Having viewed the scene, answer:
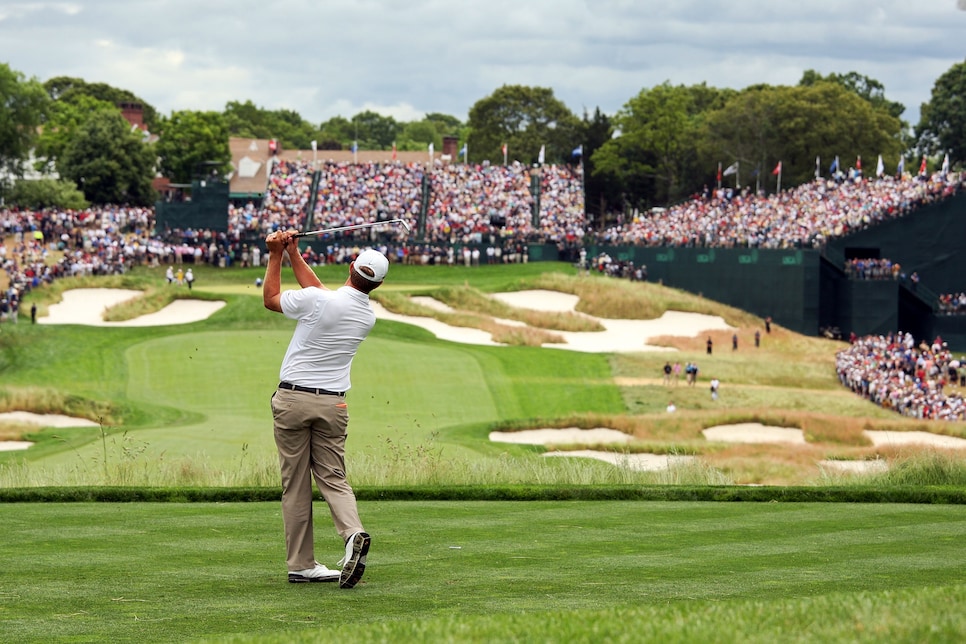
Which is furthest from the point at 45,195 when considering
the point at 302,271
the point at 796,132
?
the point at 302,271

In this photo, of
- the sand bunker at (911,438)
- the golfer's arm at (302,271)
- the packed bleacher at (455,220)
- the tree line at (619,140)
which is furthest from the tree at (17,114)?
the golfer's arm at (302,271)

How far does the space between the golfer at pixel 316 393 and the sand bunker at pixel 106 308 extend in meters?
44.3

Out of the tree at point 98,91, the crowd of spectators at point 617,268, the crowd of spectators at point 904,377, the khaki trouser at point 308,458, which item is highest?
the tree at point 98,91

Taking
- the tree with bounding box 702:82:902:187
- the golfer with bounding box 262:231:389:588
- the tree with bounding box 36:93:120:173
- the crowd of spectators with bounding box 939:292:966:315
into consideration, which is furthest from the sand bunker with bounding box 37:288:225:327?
the tree with bounding box 36:93:120:173

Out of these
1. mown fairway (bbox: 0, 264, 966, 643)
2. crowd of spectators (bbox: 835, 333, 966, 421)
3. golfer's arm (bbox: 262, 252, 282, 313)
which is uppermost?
golfer's arm (bbox: 262, 252, 282, 313)

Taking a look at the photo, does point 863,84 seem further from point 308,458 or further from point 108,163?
point 308,458

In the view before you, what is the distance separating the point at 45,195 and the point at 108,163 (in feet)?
35.7

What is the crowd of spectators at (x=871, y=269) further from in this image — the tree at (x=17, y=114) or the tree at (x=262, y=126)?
the tree at (x=262, y=126)

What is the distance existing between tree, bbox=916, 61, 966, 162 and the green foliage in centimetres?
6202

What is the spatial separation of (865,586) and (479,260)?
64184 mm

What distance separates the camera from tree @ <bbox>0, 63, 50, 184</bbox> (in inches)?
3660

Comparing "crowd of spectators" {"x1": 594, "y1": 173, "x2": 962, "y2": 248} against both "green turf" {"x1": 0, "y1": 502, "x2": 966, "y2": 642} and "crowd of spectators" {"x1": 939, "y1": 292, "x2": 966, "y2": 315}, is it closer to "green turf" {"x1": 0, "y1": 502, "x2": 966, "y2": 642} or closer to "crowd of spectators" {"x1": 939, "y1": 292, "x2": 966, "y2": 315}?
"crowd of spectators" {"x1": 939, "y1": 292, "x2": 966, "y2": 315}

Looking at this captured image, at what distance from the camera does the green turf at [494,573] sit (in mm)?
6996

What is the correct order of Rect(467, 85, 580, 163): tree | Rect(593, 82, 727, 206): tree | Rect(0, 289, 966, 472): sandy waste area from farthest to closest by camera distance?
Rect(467, 85, 580, 163): tree
Rect(593, 82, 727, 206): tree
Rect(0, 289, 966, 472): sandy waste area
